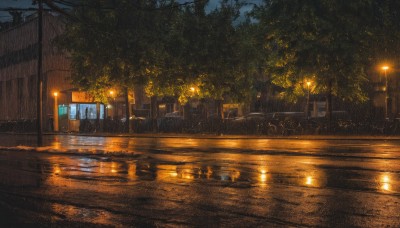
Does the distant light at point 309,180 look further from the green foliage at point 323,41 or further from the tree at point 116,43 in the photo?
the tree at point 116,43

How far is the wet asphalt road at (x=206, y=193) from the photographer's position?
7719mm

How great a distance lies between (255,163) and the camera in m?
16.2

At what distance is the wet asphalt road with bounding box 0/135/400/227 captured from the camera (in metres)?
7.72

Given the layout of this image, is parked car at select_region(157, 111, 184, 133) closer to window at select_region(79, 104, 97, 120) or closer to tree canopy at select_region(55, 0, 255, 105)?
tree canopy at select_region(55, 0, 255, 105)

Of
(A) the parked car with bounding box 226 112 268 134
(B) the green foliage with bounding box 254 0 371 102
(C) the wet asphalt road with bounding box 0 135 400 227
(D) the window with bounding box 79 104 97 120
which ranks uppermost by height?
(B) the green foliage with bounding box 254 0 371 102

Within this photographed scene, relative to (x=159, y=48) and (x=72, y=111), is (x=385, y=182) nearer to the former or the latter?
(x=159, y=48)

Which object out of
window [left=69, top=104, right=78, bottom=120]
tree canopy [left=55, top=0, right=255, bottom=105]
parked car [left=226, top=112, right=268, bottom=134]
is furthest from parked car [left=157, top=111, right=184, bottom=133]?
window [left=69, top=104, right=78, bottom=120]

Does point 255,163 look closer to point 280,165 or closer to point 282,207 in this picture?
point 280,165

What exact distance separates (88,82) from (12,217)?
38256 millimetres

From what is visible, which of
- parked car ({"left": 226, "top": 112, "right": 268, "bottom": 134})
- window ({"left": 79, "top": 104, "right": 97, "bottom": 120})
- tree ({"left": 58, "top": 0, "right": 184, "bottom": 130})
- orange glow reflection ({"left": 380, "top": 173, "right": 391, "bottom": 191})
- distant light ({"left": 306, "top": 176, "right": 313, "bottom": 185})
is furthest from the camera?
window ({"left": 79, "top": 104, "right": 97, "bottom": 120})

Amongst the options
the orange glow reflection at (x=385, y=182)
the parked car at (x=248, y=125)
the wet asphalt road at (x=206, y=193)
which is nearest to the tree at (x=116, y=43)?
the parked car at (x=248, y=125)

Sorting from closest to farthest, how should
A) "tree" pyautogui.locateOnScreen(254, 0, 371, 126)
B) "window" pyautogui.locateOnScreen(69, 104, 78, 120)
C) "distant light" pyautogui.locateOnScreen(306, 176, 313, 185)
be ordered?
"distant light" pyautogui.locateOnScreen(306, 176, 313, 185) → "tree" pyautogui.locateOnScreen(254, 0, 371, 126) → "window" pyautogui.locateOnScreen(69, 104, 78, 120)

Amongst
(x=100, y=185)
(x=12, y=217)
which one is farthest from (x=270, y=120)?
(x=12, y=217)

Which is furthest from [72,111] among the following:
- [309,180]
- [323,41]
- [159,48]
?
[309,180]
